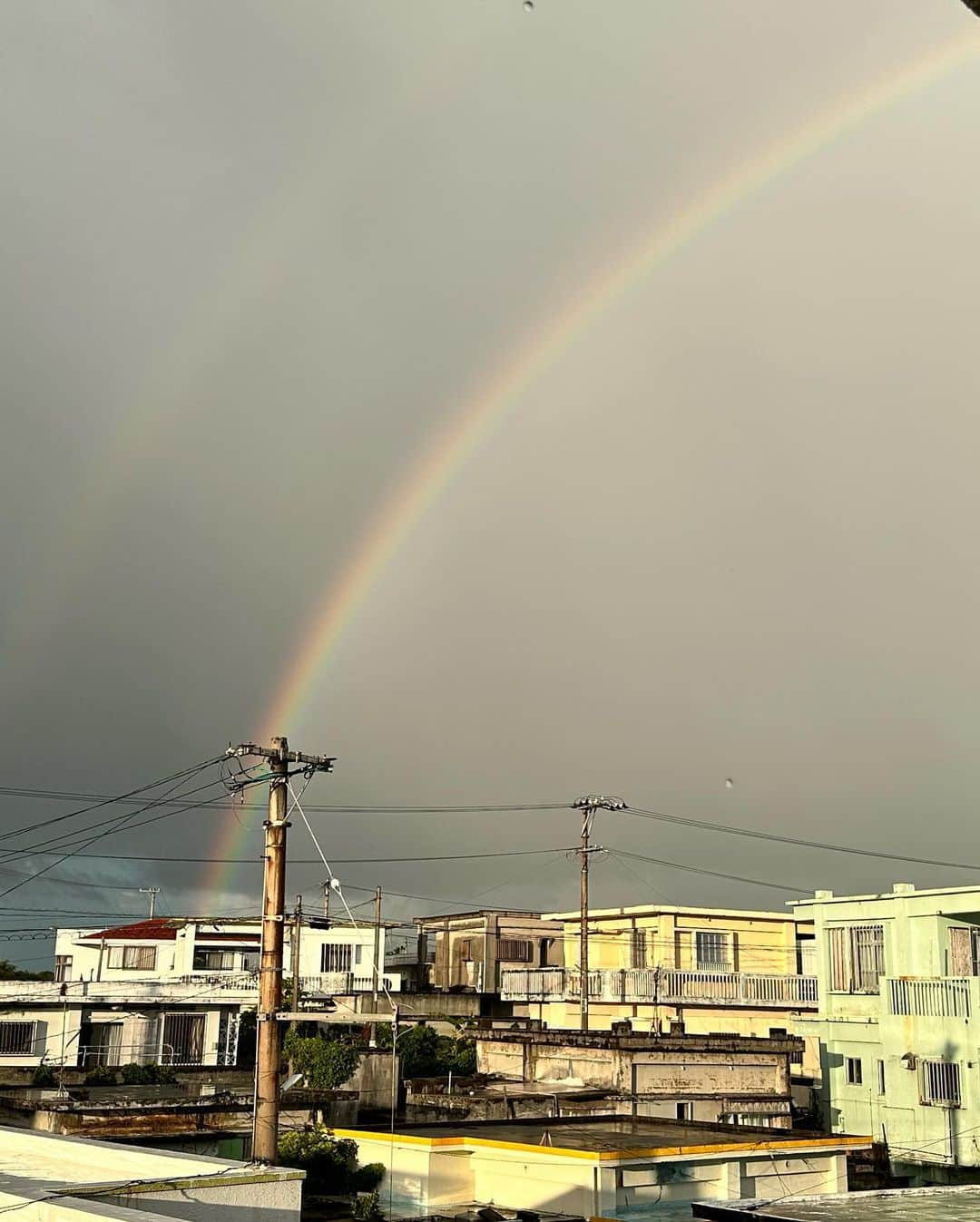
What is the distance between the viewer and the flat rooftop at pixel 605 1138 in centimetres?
2762

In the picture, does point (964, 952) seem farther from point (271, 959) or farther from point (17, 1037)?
point (17, 1037)

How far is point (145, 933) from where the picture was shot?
315ft

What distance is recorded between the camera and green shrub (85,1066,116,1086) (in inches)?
2021

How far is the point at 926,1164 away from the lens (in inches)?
1686

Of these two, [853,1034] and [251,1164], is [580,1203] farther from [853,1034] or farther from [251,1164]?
[853,1034]

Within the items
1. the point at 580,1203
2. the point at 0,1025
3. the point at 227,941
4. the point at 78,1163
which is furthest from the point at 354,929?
the point at 78,1163

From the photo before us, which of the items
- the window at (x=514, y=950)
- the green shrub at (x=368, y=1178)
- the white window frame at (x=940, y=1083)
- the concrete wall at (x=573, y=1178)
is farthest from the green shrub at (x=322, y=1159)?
the window at (x=514, y=950)

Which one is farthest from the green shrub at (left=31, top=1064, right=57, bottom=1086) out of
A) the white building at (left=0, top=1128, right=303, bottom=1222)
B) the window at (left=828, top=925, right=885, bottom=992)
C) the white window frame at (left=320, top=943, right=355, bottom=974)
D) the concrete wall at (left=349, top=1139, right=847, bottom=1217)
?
the white window frame at (left=320, top=943, right=355, bottom=974)

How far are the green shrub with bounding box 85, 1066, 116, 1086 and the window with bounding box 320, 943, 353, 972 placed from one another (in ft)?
147

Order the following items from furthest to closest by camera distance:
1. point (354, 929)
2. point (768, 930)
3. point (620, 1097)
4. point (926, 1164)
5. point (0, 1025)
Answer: point (354, 929), point (768, 930), point (0, 1025), point (926, 1164), point (620, 1097)

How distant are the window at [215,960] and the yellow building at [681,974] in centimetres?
2215

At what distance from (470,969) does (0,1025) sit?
3467 centimetres

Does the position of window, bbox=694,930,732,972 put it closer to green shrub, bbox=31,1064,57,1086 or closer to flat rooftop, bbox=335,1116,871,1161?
green shrub, bbox=31,1064,57,1086

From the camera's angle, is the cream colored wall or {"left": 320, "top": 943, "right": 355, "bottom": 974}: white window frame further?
{"left": 320, "top": 943, "right": 355, "bottom": 974}: white window frame
